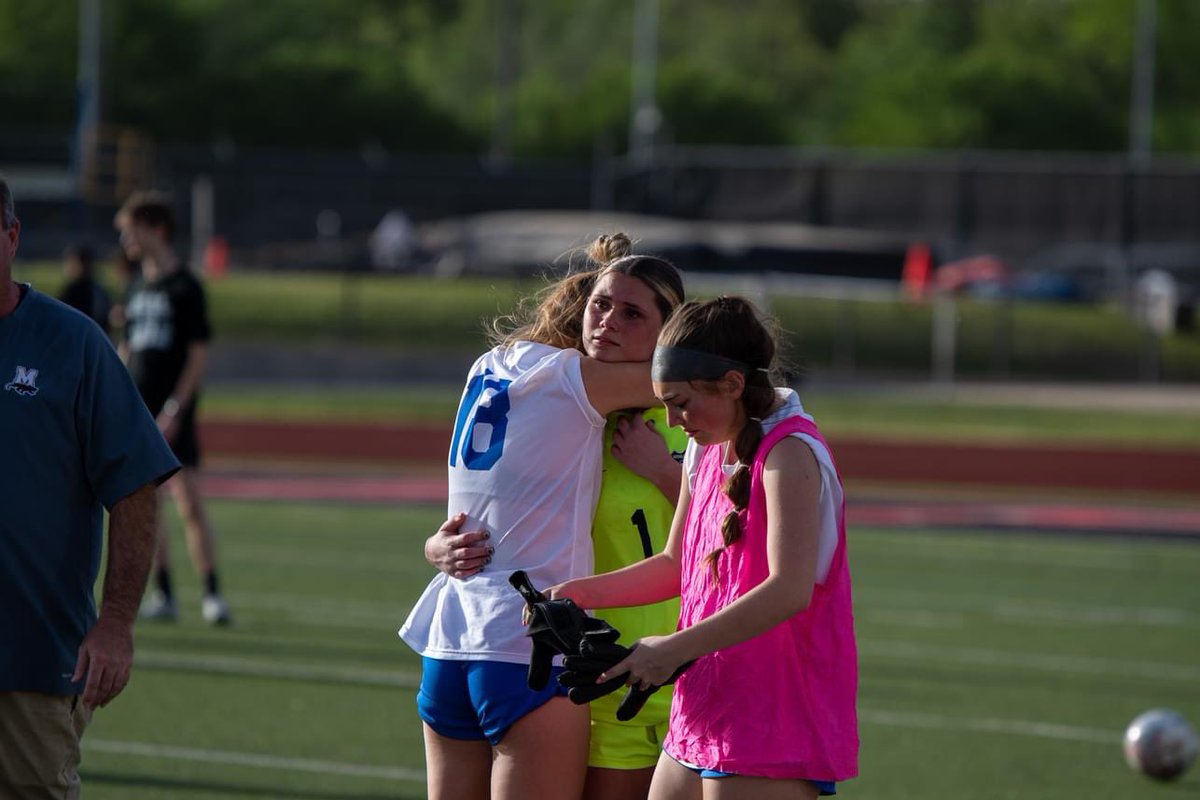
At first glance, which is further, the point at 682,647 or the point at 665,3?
the point at 665,3

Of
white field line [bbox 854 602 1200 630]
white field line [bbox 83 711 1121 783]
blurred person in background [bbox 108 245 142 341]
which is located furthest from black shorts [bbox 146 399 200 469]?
white field line [bbox 854 602 1200 630]

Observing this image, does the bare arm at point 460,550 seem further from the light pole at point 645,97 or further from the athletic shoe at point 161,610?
the light pole at point 645,97

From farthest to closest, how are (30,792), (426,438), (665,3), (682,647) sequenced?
(665,3), (426,438), (30,792), (682,647)

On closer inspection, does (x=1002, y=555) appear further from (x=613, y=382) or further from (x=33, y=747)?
(x=33, y=747)

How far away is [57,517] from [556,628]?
49.3 inches

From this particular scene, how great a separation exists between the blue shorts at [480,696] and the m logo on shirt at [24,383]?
112 cm

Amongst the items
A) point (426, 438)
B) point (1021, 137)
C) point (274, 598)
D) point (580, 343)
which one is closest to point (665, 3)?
point (1021, 137)

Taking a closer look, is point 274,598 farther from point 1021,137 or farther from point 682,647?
point 1021,137

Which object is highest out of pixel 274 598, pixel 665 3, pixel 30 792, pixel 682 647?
pixel 665 3

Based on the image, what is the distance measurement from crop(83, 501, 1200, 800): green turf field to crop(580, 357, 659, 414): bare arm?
308 centimetres

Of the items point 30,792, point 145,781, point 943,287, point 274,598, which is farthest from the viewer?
point 943,287

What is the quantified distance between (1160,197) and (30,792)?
40.1 metres

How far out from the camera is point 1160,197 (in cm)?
4153

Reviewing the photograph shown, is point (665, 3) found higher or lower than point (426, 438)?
higher
